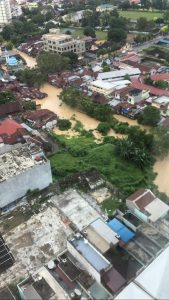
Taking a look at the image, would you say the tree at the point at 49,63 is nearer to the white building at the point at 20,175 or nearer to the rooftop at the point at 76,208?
the white building at the point at 20,175

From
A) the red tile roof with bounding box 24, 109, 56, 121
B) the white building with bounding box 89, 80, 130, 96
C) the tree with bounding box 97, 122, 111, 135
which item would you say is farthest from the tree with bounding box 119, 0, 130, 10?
the tree with bounding box 97, 122, 111, 135

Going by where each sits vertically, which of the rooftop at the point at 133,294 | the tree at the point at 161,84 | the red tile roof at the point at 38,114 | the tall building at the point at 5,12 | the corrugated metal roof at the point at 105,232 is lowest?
the rooftop at the point at 133,294

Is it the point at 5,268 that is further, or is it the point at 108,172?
the point at 108,172

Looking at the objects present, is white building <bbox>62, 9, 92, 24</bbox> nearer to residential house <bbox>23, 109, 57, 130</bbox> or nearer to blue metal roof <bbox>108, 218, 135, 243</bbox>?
residential house <bbox>23, 109, 57, 130</bbox>

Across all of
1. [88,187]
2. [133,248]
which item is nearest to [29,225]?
[88,187]

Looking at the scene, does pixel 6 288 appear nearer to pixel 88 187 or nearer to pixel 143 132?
pixel 88 187

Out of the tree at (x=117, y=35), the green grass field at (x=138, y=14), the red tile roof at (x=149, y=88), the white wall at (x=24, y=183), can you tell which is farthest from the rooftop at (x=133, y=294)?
the green grass field at (x=138, y=14)
